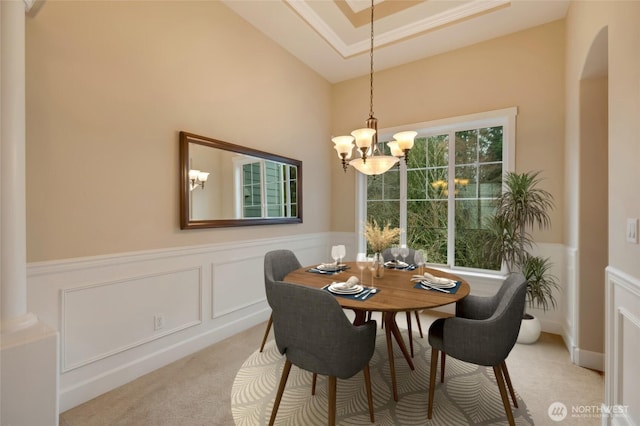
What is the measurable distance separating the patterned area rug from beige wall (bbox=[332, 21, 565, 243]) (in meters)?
1.93

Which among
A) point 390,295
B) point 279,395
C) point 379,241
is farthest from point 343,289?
point 279,395

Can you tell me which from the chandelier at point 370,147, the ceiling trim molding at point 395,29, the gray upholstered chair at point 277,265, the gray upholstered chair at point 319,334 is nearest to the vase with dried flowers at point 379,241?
the chandelier at point 370,147

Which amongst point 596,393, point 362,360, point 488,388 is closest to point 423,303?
point 362,360

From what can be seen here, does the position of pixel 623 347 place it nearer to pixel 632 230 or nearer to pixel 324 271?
pixel 632 230

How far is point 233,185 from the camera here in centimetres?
290

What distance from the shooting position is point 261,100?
326cm

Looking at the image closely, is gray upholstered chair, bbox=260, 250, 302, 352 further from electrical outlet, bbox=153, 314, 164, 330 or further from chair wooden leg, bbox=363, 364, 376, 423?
chair wooden leg, bbox=363, 364, 376, 423

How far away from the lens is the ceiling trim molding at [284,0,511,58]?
2834 millimetres

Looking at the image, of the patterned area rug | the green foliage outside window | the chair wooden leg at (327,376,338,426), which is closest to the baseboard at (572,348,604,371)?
the patterned area rug

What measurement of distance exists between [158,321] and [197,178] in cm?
126

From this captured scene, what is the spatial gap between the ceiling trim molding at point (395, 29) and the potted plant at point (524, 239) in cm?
173

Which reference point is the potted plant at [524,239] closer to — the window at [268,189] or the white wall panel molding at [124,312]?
the window at [268,189]

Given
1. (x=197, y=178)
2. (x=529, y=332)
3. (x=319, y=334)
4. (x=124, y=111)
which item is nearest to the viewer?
Result: (x=319, y=334)

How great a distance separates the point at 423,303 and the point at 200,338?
2.08 metres
